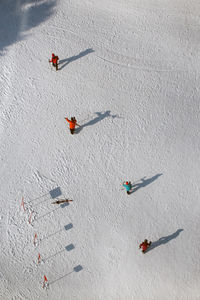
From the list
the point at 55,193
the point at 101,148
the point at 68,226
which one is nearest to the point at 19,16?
the point at 101,148

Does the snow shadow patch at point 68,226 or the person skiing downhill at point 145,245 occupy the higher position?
the snow shadow patch at point 68,226

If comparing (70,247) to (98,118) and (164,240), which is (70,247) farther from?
(98,118)

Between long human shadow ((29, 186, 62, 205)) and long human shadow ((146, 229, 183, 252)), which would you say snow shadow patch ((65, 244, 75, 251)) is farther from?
long human shadow ((146, 229, 183, 252))

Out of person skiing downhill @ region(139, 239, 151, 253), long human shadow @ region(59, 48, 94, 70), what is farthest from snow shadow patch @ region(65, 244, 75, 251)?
long human shadow @ region(59, 48, 94, 70)

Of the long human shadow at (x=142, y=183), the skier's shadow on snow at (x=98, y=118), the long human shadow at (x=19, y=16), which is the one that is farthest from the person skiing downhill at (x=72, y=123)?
the long human shadow at (x=19, y=16)

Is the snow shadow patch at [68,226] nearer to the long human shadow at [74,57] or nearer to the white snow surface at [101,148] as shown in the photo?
the white snow surface at [101,148]
